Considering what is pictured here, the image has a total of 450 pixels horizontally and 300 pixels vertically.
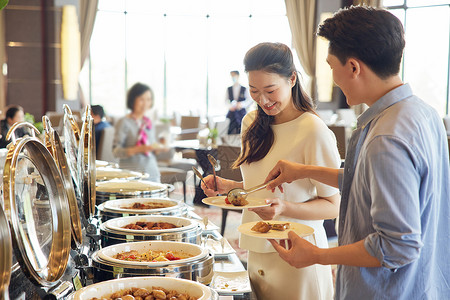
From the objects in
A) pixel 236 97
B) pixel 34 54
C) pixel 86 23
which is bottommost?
pixel 236 97

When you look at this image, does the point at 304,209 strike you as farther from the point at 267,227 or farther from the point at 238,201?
the point at 267,227

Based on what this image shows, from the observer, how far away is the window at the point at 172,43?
10.7 m

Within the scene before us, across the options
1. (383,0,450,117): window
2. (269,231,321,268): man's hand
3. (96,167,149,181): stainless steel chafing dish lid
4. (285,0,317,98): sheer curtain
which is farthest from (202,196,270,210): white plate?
(285,0,317,98): sheer curtain

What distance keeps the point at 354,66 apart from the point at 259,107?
824 millimetres

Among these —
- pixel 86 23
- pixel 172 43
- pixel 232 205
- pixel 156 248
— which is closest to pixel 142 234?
pixel 156 248

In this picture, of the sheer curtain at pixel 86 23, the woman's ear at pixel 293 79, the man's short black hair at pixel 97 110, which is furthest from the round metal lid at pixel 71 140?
the sheer curtain at pixel 86 23

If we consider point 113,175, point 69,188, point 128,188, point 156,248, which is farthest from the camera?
point 113,175

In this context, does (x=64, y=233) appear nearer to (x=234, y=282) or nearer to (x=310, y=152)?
(x=234, y=282)

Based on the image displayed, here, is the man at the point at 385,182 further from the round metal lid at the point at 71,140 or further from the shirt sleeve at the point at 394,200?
the round metal lid at the point at 71,140

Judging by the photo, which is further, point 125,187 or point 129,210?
point 125,187

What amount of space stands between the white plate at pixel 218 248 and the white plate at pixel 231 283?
0.51 feet

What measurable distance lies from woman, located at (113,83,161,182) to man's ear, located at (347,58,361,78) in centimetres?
342

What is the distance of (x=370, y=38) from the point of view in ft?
3.51

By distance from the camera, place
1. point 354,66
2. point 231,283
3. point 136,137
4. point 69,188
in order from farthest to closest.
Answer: point 136,137 → point 231,283 → point 69,188 → point 354,66
